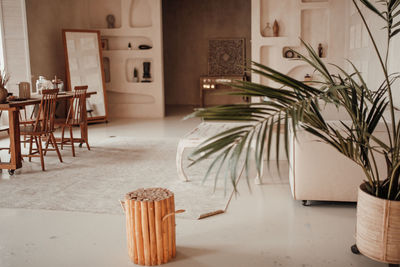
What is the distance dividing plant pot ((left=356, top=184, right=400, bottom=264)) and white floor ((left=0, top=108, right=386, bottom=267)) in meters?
0.20

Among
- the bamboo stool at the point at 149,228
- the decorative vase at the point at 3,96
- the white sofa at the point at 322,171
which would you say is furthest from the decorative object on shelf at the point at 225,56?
the bamboo stool at the point at 149,228

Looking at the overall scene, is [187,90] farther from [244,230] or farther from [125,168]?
[244,230]

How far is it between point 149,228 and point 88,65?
259 inches

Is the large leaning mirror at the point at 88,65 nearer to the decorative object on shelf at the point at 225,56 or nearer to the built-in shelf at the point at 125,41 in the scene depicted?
the built-in shelf at the point at 125,41

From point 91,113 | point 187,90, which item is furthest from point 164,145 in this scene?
point 187,90

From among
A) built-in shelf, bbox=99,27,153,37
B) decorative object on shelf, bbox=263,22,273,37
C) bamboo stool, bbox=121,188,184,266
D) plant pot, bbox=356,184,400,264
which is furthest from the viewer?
built-in shelf, bbox=99,27,153,37

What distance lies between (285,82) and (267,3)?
22.5 ft

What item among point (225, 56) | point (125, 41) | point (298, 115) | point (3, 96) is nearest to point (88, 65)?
point (125, 41)

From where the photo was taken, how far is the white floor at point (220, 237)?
2543 millimetres

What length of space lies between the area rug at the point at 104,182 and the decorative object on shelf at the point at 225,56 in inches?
227

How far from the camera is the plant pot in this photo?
7.27 ft

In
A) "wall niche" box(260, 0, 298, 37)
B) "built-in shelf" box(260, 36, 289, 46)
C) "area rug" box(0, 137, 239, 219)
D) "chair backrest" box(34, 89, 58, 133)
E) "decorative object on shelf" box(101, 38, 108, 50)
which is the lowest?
"area rug" box(0, 137, 239, 219)

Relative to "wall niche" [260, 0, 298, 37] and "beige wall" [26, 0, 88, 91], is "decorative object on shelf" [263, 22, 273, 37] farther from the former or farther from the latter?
Answer: "beige wall" [26, 0, 88, 91]

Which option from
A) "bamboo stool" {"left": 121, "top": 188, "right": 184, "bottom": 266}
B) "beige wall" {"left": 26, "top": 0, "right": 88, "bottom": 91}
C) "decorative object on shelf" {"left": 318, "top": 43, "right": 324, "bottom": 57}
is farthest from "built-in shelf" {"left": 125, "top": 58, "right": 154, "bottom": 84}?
"bamboo stool" {"left": 121, "top": 188, "right": 184, "bottom": 266}
